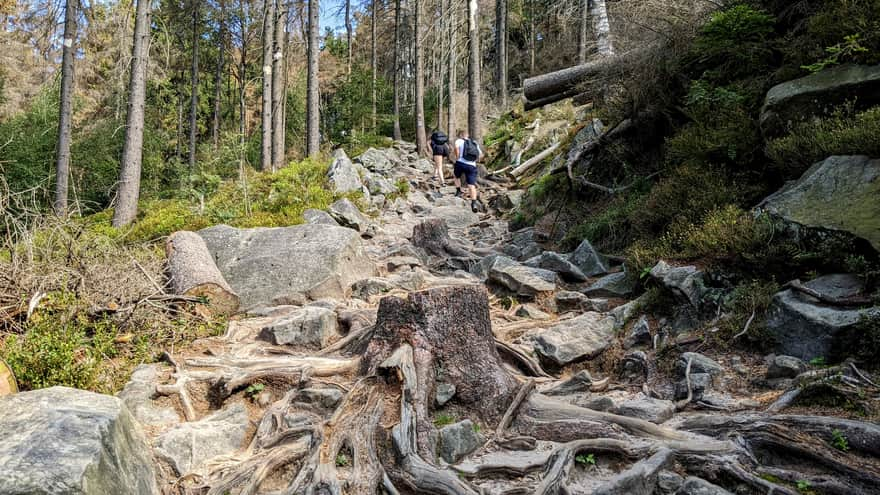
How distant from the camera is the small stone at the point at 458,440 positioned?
3.71 m

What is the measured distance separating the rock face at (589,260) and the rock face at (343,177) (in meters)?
8.13

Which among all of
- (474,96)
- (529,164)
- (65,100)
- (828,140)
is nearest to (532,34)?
(474,96)

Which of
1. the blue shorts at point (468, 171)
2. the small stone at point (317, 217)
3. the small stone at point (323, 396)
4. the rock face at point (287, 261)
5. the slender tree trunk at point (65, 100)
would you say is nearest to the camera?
the small stone at point (323, 396)

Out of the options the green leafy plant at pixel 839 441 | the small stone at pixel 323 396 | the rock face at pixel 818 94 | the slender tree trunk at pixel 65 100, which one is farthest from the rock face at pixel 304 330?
the slender tree trunk at pixel 65 100

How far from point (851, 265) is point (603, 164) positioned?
5975 mm

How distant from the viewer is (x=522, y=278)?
7500 millimetres

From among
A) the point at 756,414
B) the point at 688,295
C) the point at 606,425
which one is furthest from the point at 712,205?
the point at 606,425

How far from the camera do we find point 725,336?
4930 millimetres

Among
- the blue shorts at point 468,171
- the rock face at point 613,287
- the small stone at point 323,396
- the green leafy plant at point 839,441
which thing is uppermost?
the blue shorts at point 468,171

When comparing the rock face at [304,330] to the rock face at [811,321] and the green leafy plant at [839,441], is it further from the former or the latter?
the green leafy plant at [839,441]

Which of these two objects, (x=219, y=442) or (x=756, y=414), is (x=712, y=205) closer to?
(x=756, y=414)

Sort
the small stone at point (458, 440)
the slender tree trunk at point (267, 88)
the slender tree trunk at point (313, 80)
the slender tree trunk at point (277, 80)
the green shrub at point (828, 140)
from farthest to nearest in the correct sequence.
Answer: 1. the slender tree trunk at point (277, 80)
2. the slender tree trunk at point (267, 88)
3. the slender tree trunk at point (313, 80)
4. the green shrub at point (828, 140)
5. the small stone at point (458, 440)

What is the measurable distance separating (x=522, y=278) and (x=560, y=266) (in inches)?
29.0

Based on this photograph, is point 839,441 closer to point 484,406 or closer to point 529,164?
point 484,406
